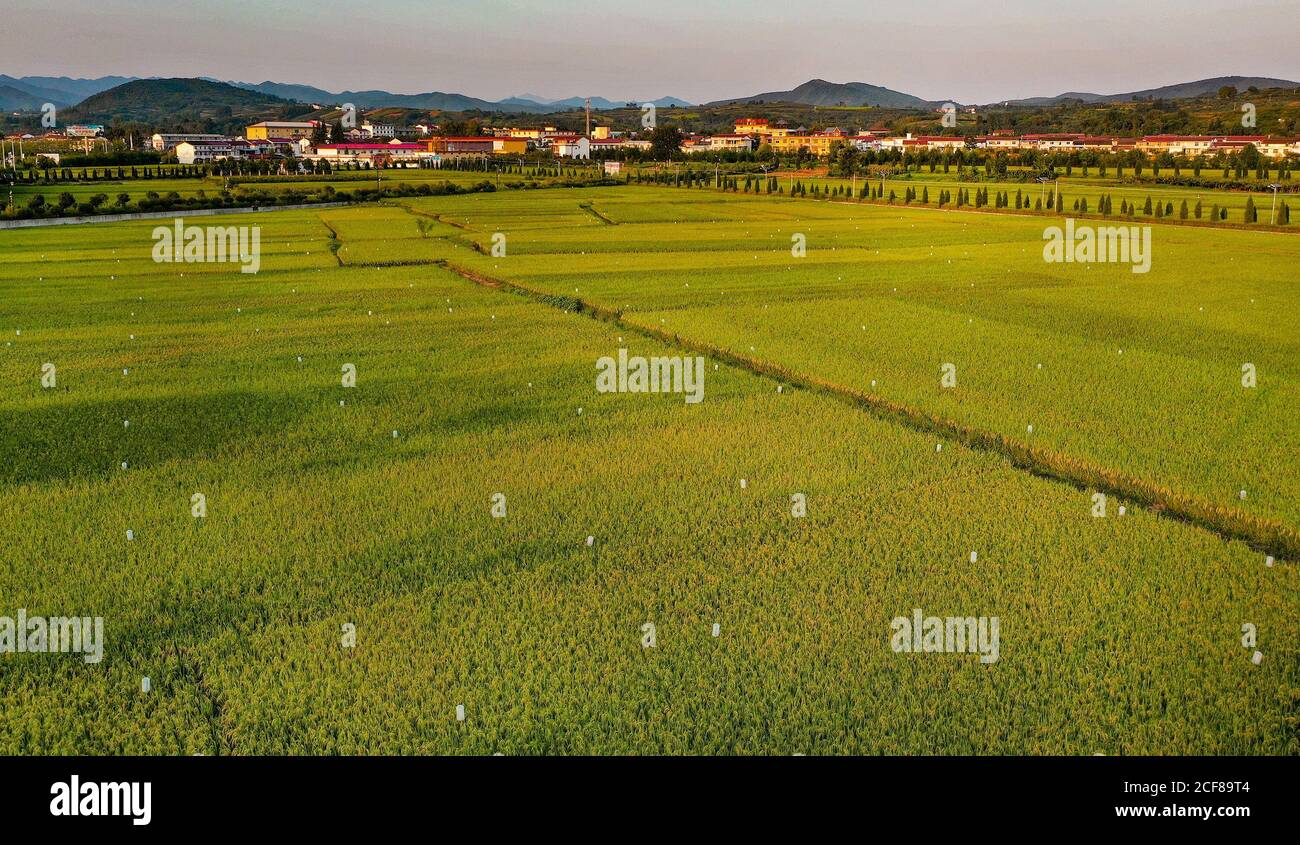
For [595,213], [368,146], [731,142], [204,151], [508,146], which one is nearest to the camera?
[595,213]

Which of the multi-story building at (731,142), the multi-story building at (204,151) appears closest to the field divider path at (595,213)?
the multi-story building at (204,151)

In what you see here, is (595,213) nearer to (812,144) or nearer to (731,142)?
(812,144)

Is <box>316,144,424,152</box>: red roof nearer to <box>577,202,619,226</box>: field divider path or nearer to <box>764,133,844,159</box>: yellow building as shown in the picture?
<box>764,133,844,159</box>: yellow building

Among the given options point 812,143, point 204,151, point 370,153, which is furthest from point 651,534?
point 812,143

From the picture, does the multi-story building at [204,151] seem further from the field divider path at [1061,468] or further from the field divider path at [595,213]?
the field divider path at [1061,468]

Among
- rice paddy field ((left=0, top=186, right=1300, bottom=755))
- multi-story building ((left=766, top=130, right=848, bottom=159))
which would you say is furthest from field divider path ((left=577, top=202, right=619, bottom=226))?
multi-story building ((left=766, top=130, right=848, bottom=159))

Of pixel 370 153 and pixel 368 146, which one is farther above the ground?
pixel 368 146
